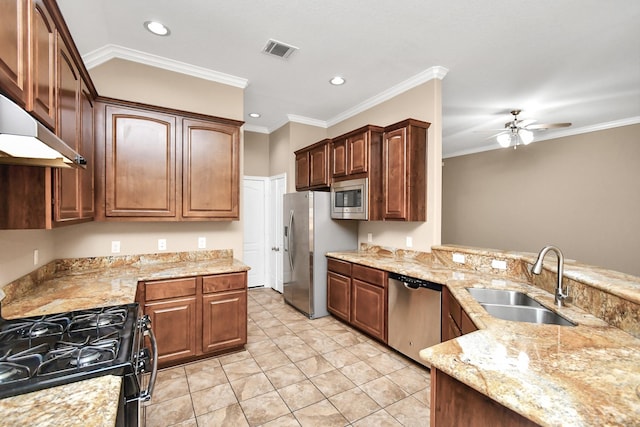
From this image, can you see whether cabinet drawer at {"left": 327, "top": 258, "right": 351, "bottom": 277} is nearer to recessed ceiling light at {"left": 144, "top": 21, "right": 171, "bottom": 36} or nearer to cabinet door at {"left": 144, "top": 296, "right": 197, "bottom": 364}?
cabinet door at {"left": 144, "top": 296, "right": 197, "bottom": 364}

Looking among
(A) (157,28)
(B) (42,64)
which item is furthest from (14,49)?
(A) (157,28)

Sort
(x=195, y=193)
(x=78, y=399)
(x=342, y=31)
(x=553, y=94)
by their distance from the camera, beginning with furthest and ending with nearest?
(x=553, y=94), (x=195, y=193), (x=342, y=31), (x=78, y=399)

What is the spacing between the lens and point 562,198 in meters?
5.21

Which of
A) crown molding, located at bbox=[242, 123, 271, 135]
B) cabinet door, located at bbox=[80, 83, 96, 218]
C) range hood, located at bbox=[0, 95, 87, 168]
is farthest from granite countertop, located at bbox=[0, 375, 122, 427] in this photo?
crown molding, located at bbox=[242, 123, 271, 135]

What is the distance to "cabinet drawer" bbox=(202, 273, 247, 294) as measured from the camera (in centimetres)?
267

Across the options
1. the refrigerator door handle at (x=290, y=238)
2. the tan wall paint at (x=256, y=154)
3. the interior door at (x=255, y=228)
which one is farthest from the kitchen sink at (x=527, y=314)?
the tan wall paint at (x=256, y=154)

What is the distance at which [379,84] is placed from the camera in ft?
11.4

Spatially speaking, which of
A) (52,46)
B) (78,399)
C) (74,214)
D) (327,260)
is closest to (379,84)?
(327,260)

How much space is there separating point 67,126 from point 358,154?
269cm

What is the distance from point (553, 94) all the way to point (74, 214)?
5.26m

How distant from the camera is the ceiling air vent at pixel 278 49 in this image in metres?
2.64

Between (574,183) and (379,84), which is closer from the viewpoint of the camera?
(379,84)

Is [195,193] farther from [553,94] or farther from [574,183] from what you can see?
[574,183]

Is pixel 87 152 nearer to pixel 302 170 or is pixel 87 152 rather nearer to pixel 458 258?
pixel 302 170
